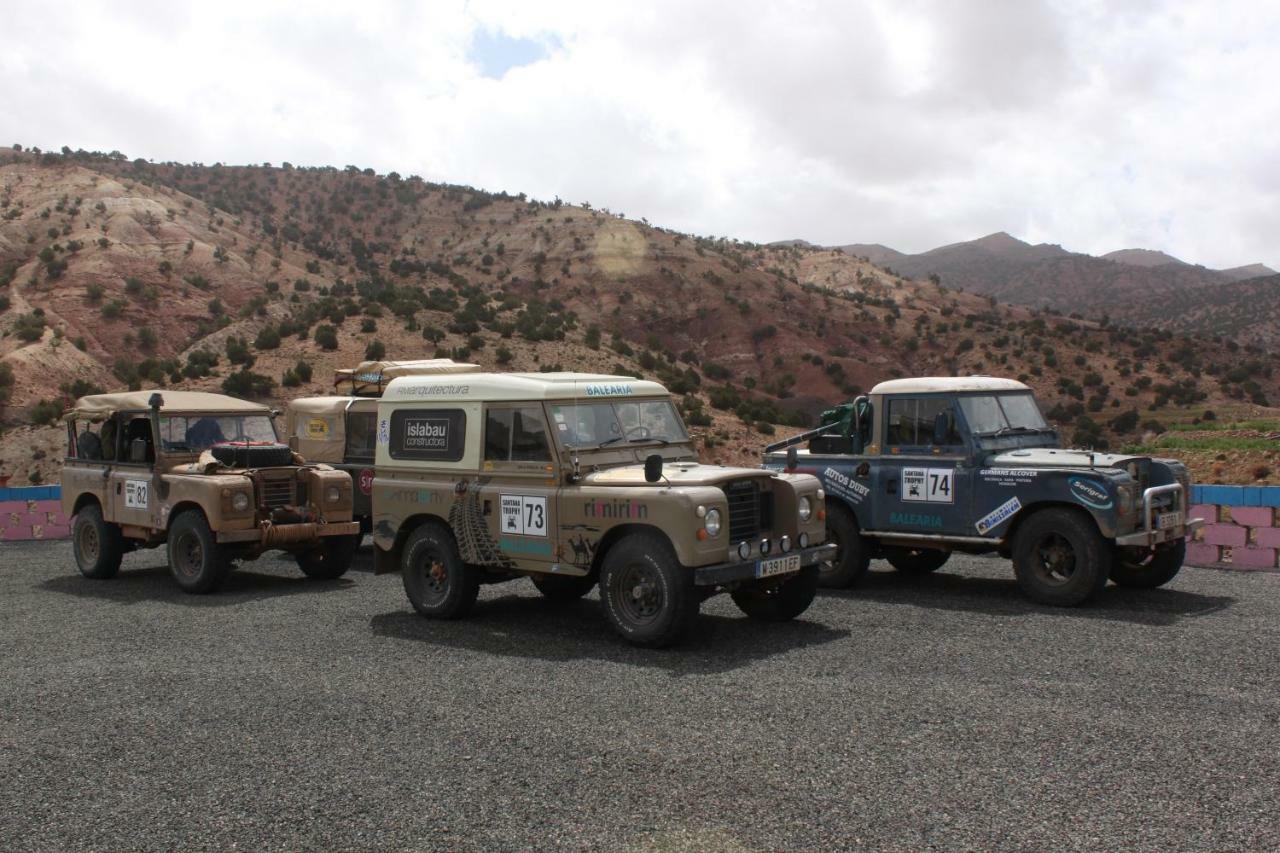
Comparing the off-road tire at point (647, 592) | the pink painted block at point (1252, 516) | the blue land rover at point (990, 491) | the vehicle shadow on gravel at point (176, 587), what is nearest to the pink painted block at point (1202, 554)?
the pink painted block at point (1252, 516)

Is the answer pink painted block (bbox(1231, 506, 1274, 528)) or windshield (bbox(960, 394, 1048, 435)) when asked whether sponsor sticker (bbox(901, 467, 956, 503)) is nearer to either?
windshield (bbox(960, 394, 1048, 435))

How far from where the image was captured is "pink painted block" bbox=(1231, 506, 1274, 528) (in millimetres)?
12727

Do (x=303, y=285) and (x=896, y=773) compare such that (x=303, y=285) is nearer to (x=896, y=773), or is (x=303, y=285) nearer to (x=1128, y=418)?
(x=1128, y=418)

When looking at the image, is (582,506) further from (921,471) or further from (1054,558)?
(1054,558)

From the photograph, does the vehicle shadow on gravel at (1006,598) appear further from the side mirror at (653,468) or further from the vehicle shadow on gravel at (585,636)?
the side mirror at (653,468)

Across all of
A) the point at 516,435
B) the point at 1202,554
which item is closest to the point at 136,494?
the point at 516,435

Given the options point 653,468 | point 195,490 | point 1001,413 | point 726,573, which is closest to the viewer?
point 726,573

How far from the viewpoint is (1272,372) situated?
50031 millimetres

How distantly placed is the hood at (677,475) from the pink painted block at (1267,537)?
729cm

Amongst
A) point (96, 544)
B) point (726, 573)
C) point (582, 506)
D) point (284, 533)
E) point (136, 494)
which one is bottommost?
point (96, 544)

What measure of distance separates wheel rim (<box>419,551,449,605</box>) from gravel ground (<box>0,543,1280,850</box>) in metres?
0.42

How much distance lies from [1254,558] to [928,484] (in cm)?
470

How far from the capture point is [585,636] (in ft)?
31.8

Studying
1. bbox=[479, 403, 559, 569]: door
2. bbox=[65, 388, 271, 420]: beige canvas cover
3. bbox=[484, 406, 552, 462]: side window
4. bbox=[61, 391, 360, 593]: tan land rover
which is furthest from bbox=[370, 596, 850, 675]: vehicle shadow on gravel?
bbox=[65, 388, 271, 420]: beige canvas cover
